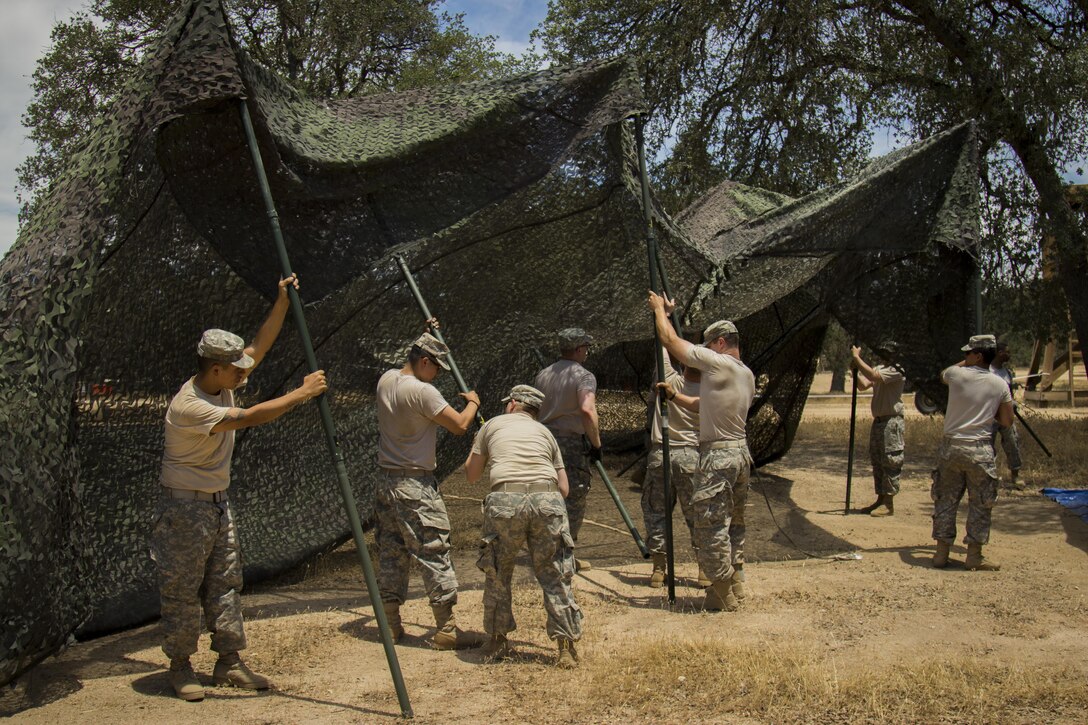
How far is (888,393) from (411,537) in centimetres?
613

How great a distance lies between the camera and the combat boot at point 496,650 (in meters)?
4.81

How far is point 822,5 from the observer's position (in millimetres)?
11570

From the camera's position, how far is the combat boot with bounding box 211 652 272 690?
4332 millimetres

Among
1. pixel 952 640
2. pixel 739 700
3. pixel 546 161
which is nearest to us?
pixel 739 700

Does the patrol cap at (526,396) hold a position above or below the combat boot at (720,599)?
above

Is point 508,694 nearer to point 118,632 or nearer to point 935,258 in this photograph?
point 118,632

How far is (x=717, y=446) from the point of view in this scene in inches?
225

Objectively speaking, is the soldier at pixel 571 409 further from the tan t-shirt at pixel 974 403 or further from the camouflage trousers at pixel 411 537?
the tan t-shirt at pixel 974 403

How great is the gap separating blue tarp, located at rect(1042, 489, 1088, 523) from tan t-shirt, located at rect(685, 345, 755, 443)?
493 centimetres

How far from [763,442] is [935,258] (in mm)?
4004

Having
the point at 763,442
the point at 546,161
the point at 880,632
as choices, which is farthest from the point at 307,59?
the point at 880,632

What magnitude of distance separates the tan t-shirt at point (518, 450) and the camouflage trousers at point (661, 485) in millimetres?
1602

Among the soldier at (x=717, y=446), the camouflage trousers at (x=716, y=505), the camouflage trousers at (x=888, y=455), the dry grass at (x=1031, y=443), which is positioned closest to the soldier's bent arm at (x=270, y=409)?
the soldier at (x=717, y=446)

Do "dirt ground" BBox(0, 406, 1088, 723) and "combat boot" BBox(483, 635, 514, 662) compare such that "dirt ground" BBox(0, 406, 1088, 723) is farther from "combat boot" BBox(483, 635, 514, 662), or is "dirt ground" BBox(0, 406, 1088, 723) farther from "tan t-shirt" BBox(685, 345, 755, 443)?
"tan t-shirt" BBox(685, 345, 755, 443)
